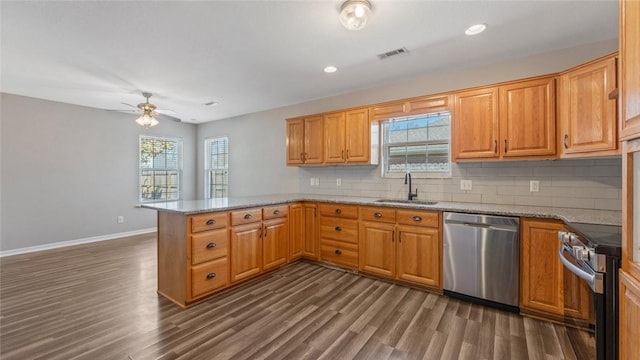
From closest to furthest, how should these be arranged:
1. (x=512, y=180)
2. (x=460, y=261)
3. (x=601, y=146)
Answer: (x=601, y=146)
(x=460, y=261)
(x=512, y=180)

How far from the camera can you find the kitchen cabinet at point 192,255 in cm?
254

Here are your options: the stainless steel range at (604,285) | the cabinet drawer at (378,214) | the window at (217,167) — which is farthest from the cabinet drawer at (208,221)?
the window at (217,167)

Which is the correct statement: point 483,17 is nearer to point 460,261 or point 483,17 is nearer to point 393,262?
point 460,261

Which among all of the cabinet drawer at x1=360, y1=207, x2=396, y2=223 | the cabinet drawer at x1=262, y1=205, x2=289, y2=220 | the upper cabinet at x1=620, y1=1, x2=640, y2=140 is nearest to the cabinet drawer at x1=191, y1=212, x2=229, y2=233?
the cabinet drawer at x1=262, y1=205, x2=289, y2=220

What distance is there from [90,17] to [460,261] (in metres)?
3.90

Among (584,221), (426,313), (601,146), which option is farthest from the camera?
(426,313)

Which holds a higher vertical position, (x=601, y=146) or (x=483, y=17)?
(x=483, y=17)

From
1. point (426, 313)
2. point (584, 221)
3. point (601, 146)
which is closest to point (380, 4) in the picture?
point (601, 146)

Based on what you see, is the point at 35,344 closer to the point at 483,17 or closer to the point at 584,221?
the point at 584,221

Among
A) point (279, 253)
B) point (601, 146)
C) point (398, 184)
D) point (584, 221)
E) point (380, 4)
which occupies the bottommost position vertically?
point (279, 253)

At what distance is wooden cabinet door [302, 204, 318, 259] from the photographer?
3748 millimetres

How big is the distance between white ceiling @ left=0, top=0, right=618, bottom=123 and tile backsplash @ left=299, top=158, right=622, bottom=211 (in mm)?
1195

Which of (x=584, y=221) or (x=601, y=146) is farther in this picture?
(x=601, y=146)

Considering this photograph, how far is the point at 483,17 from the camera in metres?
2.19
